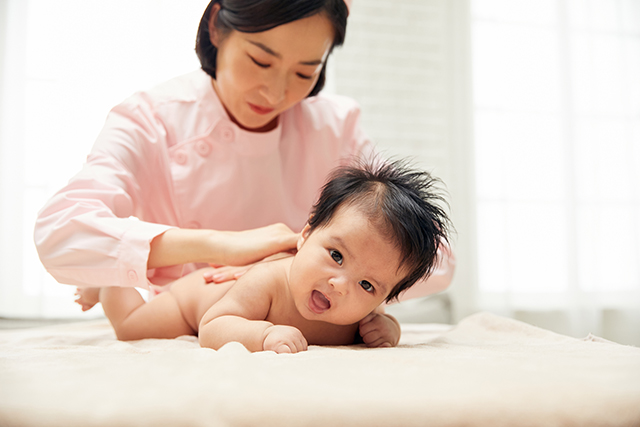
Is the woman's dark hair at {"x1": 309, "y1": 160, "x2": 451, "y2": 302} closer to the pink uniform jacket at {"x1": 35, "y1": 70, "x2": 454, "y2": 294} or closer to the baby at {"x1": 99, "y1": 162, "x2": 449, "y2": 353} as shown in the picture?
the baby at {"x1": 99, "y1": 162, "x2": 449, "y2": 353}

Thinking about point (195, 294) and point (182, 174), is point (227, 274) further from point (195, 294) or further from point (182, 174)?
point (182, 174)

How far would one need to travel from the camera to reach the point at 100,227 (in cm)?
102

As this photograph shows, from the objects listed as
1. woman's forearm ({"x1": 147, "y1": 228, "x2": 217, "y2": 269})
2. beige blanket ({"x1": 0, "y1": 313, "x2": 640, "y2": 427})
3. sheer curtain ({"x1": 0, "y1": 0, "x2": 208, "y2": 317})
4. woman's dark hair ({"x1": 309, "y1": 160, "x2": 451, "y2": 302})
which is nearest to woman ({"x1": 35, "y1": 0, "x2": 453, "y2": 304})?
woman's forearm ({"x1": 147, "y1": 228, "x2": 217, "y2": 269})

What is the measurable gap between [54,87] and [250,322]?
254cm

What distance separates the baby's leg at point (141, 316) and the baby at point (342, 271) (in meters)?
0.17

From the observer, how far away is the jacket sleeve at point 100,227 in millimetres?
1011

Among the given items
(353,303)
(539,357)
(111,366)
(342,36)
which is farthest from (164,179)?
(539,357)

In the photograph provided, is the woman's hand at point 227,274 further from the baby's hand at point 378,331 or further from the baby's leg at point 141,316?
the baby's hand at point 378,331

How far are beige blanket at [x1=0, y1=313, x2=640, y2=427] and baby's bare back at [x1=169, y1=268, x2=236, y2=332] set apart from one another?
18.6 inches

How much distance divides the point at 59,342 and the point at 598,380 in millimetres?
1090

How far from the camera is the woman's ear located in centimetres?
135

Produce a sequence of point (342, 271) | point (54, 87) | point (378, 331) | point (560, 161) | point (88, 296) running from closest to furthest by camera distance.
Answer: point (342, 271) < point (378, 331) < point (88, 296) < point (54, 87) < point (560, 161)

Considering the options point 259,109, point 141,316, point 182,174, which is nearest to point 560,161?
point 259,109

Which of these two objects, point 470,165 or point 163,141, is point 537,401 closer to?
point 163,141
